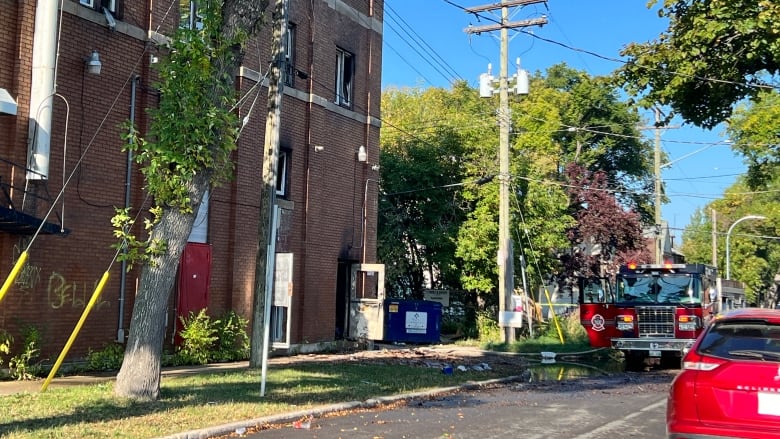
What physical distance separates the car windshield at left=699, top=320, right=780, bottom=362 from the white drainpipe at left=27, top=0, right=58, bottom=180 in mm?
10439

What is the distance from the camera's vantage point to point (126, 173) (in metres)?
14.4

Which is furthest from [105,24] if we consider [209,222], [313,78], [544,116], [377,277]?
[544,116]

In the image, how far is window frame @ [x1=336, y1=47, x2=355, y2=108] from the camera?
2127 cm

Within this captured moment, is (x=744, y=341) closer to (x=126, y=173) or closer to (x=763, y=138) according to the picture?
(x=126, y=173)

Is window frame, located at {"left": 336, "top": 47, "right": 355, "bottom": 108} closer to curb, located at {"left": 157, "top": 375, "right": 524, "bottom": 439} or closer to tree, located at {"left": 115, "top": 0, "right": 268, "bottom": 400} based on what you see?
curb, located at {"left": 157, "top": 375, "right": 524, "bottom": 439}

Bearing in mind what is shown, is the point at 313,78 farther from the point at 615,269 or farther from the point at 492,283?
the point at 615,269

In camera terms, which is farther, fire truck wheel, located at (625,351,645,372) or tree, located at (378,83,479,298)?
tree, located at (378,83,479,298)

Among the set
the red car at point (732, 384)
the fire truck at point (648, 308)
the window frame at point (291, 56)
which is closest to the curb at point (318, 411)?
the red car at point (732, 384)

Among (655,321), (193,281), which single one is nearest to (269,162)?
(193,281)

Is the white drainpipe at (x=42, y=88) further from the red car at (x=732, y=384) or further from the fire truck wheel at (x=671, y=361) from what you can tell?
the fire truck wheel at (x=671, y=361)

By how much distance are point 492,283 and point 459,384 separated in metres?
13.4

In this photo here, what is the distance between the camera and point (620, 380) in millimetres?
16391

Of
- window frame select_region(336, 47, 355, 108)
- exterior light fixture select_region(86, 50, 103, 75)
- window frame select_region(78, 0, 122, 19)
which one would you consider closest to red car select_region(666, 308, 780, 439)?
exterior light fixture select_region(86, 50, 103, 75)

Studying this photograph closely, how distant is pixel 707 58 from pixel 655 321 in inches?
327
